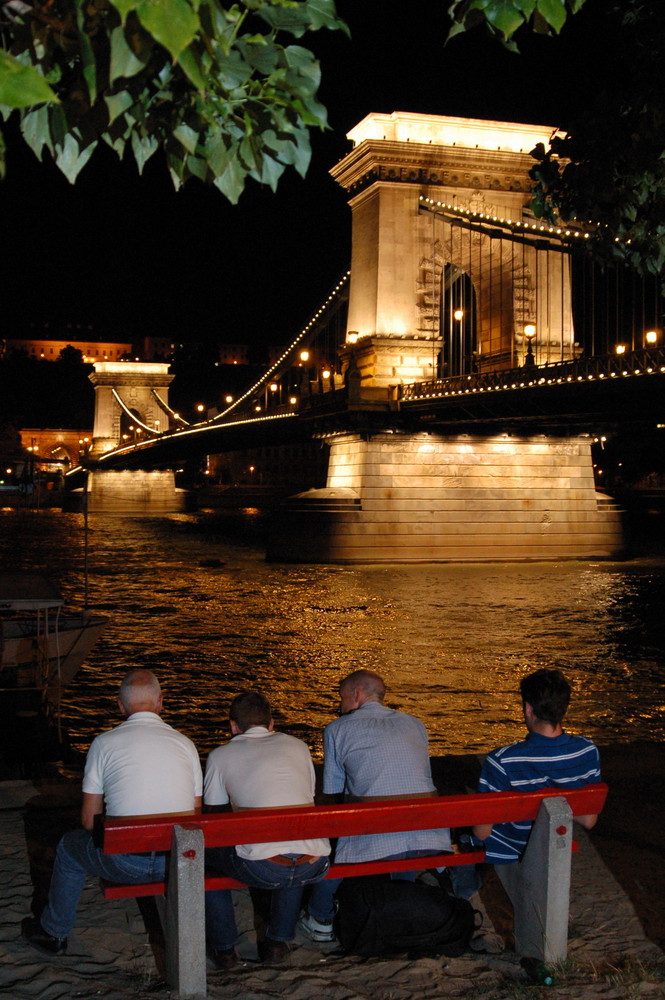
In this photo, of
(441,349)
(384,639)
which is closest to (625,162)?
(384,639)

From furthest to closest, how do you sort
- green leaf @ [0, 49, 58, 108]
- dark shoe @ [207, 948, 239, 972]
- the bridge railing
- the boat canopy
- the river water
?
the bridge railing < the river water < the boat canopy < dark shoe @ [207, 948, 239, 972] < green leaf @ [0, 49, 58, 108]

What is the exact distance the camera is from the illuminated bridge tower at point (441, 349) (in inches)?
1168

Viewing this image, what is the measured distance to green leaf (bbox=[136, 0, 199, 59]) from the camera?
2359 mm

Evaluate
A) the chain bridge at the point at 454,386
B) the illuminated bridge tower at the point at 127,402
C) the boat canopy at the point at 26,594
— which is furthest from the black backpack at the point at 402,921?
the illuminated bridge tower at the point at 127,402

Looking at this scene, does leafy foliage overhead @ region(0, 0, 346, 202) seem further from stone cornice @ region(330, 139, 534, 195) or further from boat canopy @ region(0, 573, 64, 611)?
stone cornice @ region(330, 139, 534, 195)

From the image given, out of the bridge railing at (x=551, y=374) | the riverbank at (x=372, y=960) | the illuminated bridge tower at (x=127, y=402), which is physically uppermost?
the illuminated bridge tower at (x=127, y=402)

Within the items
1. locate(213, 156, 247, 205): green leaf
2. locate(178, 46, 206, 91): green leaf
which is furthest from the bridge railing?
locate(178, 46, 206, 91): green leaf

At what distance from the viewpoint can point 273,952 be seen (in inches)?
149

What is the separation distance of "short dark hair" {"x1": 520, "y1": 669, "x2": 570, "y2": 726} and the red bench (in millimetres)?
310

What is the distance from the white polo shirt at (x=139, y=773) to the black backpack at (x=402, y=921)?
0.77m

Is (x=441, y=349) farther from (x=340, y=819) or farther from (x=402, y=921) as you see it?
(x=340, y=819)

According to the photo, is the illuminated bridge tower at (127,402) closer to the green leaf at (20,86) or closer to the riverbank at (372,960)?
the riverbank at (372,960)

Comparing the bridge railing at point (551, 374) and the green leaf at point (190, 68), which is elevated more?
the bridge railing at point (551, 374)

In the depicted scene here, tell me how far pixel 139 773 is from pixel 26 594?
6014 mm
